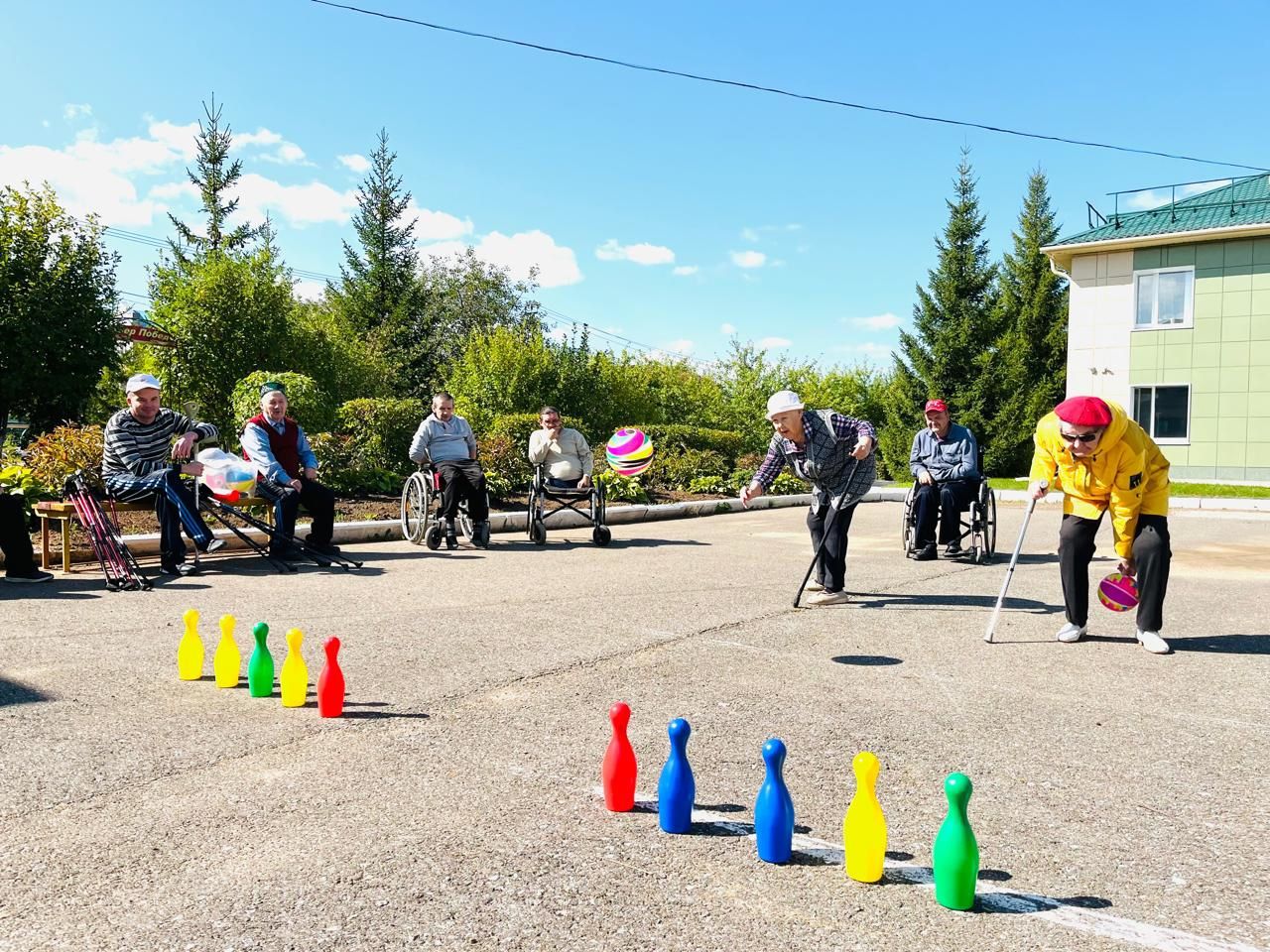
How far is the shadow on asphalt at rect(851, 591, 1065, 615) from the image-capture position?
25.7ft

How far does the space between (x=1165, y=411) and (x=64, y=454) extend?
1045 inches

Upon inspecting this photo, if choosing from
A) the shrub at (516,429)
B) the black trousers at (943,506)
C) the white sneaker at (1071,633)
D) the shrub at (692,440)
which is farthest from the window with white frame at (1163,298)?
the white sneaker at (1071,633)

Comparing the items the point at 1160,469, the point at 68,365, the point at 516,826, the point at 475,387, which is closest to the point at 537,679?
the point at 516,826

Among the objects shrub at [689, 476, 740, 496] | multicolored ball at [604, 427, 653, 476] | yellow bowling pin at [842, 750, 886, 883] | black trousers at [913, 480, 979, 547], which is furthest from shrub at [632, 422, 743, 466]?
yellow bowling pin at [842, 750, 886, 883]

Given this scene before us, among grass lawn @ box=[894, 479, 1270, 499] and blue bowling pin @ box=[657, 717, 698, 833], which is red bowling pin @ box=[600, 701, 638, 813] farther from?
grass lawn @ box=[894, 479, 1270, 499]

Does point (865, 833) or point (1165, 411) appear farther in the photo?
point (1165, 411)

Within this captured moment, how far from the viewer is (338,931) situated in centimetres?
263

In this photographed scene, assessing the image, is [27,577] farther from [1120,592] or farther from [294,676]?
[1120,592]

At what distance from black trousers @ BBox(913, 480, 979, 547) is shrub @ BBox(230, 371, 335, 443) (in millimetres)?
7975

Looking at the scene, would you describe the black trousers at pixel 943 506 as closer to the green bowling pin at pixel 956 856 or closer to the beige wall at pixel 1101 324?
the green bowling pin at pixel 956 856

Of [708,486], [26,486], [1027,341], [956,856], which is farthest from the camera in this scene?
[1027,341]

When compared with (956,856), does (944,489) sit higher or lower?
higher

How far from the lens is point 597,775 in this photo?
152 inches

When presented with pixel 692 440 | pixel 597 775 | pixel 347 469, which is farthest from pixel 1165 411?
pixel 597 775
